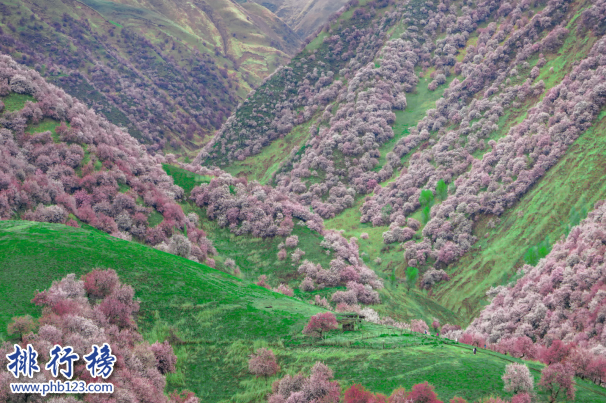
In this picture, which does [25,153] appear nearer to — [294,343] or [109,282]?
[109,282]

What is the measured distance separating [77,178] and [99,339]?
57962 millimetres

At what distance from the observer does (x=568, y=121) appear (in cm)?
12062

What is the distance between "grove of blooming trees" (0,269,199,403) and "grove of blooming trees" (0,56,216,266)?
29057 millimetres

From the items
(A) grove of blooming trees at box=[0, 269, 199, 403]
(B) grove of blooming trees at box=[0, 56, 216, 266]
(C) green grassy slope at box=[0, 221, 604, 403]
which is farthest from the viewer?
Result: (B) grove of blooming trees at box=[0, 56, 216, 266]

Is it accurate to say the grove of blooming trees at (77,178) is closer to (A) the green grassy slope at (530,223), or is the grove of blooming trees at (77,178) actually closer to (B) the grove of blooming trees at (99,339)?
(B) the grove of blooming trees at (99,339)

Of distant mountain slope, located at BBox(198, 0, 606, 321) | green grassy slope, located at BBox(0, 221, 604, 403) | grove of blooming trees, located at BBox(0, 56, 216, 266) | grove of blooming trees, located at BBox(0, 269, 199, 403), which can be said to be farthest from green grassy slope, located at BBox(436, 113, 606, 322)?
grove of blooming trees, located at BBox(0, 269, 199, 403)

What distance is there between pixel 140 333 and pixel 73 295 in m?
8.26

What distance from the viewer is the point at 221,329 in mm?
54031

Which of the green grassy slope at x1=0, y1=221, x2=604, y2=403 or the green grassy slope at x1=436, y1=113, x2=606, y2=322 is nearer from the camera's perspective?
the green grassy slope at x1=0, y1=221, x2=604, y2=403

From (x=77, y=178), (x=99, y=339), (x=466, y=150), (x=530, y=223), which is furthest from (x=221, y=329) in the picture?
(x=466, y=150)

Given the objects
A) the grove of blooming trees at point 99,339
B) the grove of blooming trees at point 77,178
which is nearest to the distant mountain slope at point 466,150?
the grove of blooming trees at point 77,178

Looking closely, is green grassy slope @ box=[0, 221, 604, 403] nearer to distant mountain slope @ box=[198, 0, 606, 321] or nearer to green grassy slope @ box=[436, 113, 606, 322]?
green grassy slope @ box=[436, 113, 606, 322]

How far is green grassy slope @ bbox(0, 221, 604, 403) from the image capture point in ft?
143

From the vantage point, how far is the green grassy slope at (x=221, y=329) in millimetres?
43688
